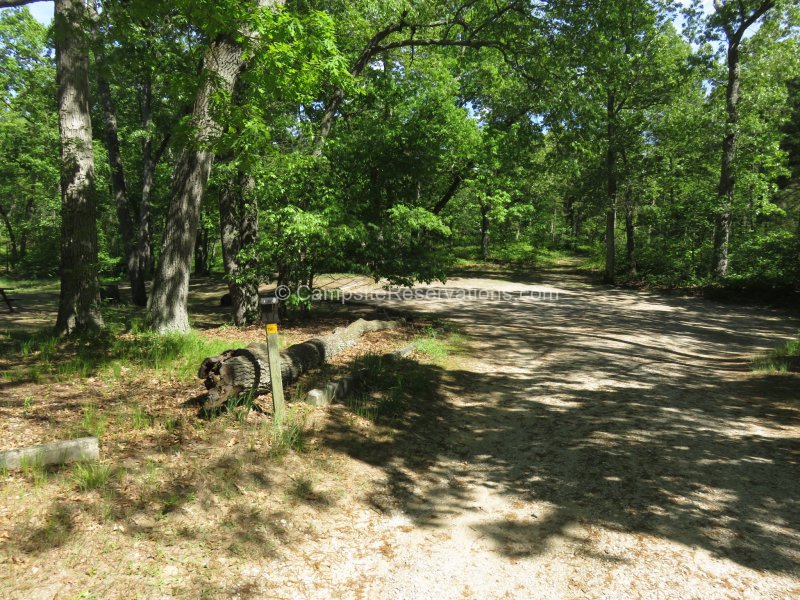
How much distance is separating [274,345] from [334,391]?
162 cm

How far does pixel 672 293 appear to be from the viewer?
17688 mm

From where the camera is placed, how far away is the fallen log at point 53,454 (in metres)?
3.34

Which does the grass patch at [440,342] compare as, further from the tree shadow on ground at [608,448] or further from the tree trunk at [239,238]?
the tree trunk at [239,238]

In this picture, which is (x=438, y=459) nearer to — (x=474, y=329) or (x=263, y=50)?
(x=263, y=50)

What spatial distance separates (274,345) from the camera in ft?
14.5

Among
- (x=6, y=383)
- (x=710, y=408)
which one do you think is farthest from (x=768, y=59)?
(x=6, y=383)

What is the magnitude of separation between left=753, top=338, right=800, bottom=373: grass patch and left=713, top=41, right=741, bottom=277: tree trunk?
394 inches

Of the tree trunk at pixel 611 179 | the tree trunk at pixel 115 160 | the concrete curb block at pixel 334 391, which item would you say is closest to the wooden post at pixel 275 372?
the concrete curb block at pixel 334 391

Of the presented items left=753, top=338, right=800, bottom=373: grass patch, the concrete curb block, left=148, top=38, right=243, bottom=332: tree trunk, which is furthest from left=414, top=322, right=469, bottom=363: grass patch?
left=753, top=338, right=800, bottom=373: grass patch

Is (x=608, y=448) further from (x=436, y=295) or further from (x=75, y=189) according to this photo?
(x=436, y=295)

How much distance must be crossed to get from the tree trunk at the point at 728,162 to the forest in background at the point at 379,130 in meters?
0.08

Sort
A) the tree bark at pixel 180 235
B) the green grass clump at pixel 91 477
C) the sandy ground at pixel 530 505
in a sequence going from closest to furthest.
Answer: the sandy ground at pixel 530 505 → the green grass clump at pixel 91 477 → the tree bark at pixel 180 235

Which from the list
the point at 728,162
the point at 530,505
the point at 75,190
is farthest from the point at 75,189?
the point at 728,162

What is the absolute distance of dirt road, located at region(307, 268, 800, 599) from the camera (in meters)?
3.06
